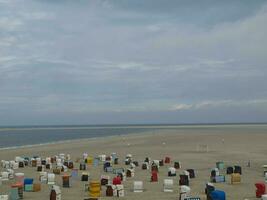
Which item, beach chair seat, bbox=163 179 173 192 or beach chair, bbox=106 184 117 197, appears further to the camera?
beach chair seat, bbox=163 179 173 192

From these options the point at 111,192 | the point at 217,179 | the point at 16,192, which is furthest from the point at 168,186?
the point at 16,192

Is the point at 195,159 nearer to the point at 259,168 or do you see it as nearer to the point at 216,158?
the point at 216,158

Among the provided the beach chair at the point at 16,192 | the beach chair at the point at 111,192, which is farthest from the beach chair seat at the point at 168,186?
the beach chair at the point at 16,192

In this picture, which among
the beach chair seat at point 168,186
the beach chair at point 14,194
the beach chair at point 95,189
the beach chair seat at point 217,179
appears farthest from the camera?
the beach chair seat at point 217,179

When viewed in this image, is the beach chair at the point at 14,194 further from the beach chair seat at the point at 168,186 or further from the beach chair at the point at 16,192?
the beach chair seat at the point at 168,186

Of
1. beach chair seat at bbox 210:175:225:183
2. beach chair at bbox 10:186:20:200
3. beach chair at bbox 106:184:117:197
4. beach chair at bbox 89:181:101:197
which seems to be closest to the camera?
beach chair at bbox 10:186:20:200

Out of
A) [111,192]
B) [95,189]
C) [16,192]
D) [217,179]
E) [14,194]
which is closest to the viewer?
[14,194]

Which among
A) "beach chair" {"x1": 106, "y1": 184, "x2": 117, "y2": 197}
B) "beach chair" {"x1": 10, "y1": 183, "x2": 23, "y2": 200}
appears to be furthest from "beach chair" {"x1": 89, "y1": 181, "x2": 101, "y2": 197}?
"beach chair" {"x1": 10, "y1": 183, "x2": 23, "y2": 200}

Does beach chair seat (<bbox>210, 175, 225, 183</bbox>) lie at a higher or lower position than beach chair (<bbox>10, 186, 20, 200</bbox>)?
higher

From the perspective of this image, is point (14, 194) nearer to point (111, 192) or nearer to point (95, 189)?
point (95, 189)

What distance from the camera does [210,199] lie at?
21156mm

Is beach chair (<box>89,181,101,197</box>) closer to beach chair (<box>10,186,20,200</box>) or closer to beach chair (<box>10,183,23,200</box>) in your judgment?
beach chair (<box>10,183,23,200</box>)

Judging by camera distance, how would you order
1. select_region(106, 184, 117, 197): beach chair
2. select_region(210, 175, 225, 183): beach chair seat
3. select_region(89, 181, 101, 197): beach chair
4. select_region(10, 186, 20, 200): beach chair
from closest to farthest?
select_region(10, 186, 20, 200): beach chair < select_region(89, 181, 101, 197): beach chair < select_region(106, 184, 117, 197): beach chair < select_region(210, 175, 225, 183): beach chair seat

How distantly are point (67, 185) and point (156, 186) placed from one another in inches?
210
